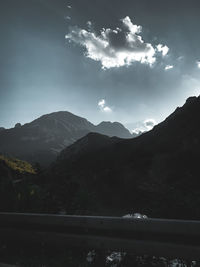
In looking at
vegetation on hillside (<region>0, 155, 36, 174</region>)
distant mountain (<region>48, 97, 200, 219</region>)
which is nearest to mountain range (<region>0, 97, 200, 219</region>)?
distant mountain (<region>48, 97, 200, 219</region>)

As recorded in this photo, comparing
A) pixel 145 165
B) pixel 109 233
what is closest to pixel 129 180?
pixel 145 165

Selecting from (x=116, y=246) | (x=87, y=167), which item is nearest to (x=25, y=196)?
(x=116, y=246)

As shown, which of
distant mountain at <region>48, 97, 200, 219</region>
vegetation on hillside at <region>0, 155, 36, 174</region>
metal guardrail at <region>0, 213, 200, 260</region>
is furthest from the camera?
vegetation on hillside at <region>0, 155, 36, 174</region>

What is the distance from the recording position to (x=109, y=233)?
270cm

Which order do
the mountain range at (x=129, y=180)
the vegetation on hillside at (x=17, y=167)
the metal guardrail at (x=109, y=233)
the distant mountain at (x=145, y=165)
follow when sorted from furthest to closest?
the vegetation on hillside at (x=17, y=167) → the distant mountain at (x=145, y=165) → the mountain range at (x=129, y=180) → the metal guardrail at (x=109, y=233)

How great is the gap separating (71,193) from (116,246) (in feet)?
12.4

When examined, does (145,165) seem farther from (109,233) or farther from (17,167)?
(109,233)

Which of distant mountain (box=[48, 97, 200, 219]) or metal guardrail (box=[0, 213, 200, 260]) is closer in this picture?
metal guardrail (box=[0, 213, 200, 260])

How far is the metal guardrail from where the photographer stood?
90.9 inches

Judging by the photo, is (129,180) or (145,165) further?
(145,165)

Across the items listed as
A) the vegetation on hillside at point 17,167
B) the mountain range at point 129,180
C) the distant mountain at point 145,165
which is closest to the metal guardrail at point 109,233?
the mountain range at point 129,180

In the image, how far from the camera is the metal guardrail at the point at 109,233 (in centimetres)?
231

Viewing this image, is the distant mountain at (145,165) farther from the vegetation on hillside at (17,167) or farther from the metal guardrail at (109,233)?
the metal guardrail at (109,233)

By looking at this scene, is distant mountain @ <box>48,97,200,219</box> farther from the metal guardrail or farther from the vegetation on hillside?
the metal guardrail
